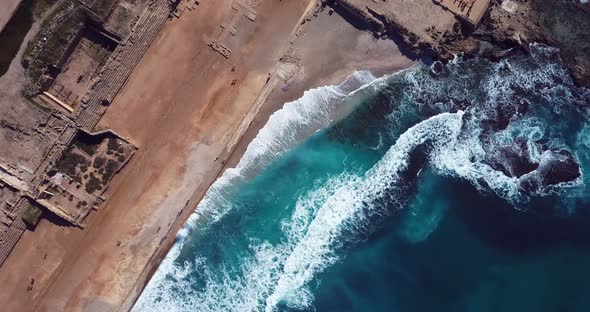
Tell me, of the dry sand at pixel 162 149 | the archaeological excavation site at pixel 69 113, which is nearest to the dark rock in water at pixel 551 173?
the dry sand at pixel 162 149

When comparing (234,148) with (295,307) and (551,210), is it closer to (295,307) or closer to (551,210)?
(295,307)

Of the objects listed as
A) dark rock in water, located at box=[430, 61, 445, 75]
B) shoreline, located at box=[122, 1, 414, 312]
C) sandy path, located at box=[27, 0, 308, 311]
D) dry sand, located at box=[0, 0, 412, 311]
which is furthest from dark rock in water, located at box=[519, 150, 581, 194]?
sandy path, located at box=[27, 0, 308, 311]

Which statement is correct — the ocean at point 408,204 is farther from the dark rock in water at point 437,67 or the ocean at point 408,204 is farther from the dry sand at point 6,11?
the dry sand at point 6,11

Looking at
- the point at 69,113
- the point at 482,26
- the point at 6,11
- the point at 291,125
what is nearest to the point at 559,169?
the point at 482,26

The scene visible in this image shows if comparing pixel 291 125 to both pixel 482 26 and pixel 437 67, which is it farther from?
pixel 482 26

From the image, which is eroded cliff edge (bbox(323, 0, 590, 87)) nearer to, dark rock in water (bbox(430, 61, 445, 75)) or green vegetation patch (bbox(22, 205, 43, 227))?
dark rock in water (bbox(430, 61, 445, 75))

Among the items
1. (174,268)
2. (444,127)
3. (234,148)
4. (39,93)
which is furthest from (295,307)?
(39,93)

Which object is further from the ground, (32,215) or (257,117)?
(257,117)
